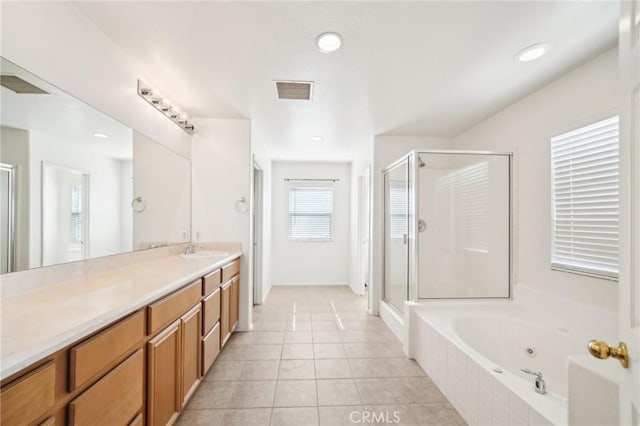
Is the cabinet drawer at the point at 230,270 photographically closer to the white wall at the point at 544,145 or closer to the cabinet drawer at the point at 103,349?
the cabinet drawer at the point at 103,349

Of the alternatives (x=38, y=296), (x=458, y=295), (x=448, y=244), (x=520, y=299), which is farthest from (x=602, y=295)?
(x=38, y=296)

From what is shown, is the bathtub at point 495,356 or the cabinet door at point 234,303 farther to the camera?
the cabinet door at point 234,303

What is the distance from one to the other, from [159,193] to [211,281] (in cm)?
97

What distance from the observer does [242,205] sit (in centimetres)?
302

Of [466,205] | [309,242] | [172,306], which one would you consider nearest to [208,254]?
[172,306]

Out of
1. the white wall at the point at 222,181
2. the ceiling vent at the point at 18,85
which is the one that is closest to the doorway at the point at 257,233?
the white wall at the point at 222,181

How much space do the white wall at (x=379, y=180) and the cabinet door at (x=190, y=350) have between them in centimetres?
228

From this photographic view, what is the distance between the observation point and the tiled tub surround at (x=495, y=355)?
4.38 ft

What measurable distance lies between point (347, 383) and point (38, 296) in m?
1.95

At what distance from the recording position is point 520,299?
2469mm

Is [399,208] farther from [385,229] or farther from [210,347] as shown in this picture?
[210,347]

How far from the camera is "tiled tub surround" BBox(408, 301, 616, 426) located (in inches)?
52.6

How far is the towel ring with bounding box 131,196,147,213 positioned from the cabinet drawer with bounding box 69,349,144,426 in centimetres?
126

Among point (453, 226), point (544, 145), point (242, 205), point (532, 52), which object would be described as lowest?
point (453, 226)
